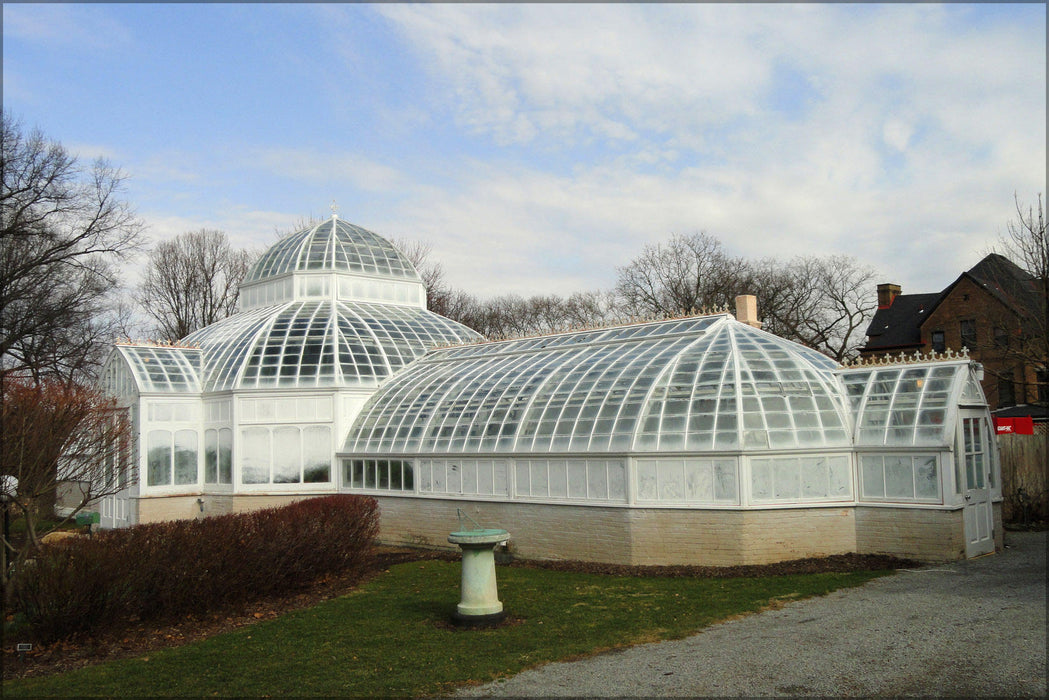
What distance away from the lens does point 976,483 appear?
715 inches

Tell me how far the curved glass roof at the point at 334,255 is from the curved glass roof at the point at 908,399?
19.3m

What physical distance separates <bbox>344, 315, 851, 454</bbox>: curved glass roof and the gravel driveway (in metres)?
4.56

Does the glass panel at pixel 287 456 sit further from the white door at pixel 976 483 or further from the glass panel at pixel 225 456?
the white door at pixel 976 483

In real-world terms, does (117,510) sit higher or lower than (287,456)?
lower

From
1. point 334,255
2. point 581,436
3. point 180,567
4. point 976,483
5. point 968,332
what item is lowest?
point 180,567

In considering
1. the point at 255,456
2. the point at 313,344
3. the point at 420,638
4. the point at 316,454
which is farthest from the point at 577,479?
the point at 313,344

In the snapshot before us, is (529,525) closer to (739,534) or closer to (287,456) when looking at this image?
(739,534)

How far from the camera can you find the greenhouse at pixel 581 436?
17516 millimetres

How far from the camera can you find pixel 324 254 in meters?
31.8

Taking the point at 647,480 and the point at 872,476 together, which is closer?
the point at 872,476

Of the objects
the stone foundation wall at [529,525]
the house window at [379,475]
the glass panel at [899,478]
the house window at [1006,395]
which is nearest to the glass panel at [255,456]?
the house window at [379,475]

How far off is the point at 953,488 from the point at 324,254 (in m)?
22.9

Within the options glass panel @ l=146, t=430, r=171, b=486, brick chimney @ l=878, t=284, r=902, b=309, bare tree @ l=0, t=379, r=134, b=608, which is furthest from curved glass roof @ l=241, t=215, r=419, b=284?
brick chimney @ l=878, t=284, r=902, b=309

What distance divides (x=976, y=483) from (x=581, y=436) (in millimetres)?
8595
